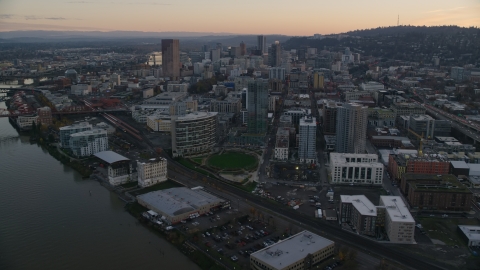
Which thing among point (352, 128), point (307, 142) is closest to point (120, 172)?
point (307, 142)

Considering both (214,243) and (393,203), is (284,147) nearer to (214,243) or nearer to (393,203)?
(393,203)

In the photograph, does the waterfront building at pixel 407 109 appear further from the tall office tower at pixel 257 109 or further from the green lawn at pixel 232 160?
the green lawn at pixel 232 160

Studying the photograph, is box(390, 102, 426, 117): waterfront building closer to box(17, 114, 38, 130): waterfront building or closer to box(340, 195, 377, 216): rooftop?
box(340, 195, 377, 216): rooftop

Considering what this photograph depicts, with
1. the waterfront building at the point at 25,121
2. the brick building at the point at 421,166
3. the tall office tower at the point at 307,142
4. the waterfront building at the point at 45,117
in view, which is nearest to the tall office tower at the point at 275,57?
the waterfront building at the point at 45,117

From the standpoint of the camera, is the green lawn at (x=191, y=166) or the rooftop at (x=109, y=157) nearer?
the rooftop at (x=109, y=157)

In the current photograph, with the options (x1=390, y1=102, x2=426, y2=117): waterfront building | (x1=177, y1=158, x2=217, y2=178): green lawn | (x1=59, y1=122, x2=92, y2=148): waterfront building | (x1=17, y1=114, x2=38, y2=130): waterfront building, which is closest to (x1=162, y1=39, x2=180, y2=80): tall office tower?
(x1=17, y1=114, x2=38, y2=130): waterfront building

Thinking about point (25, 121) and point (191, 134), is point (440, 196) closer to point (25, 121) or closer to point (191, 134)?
point (191, 134)
